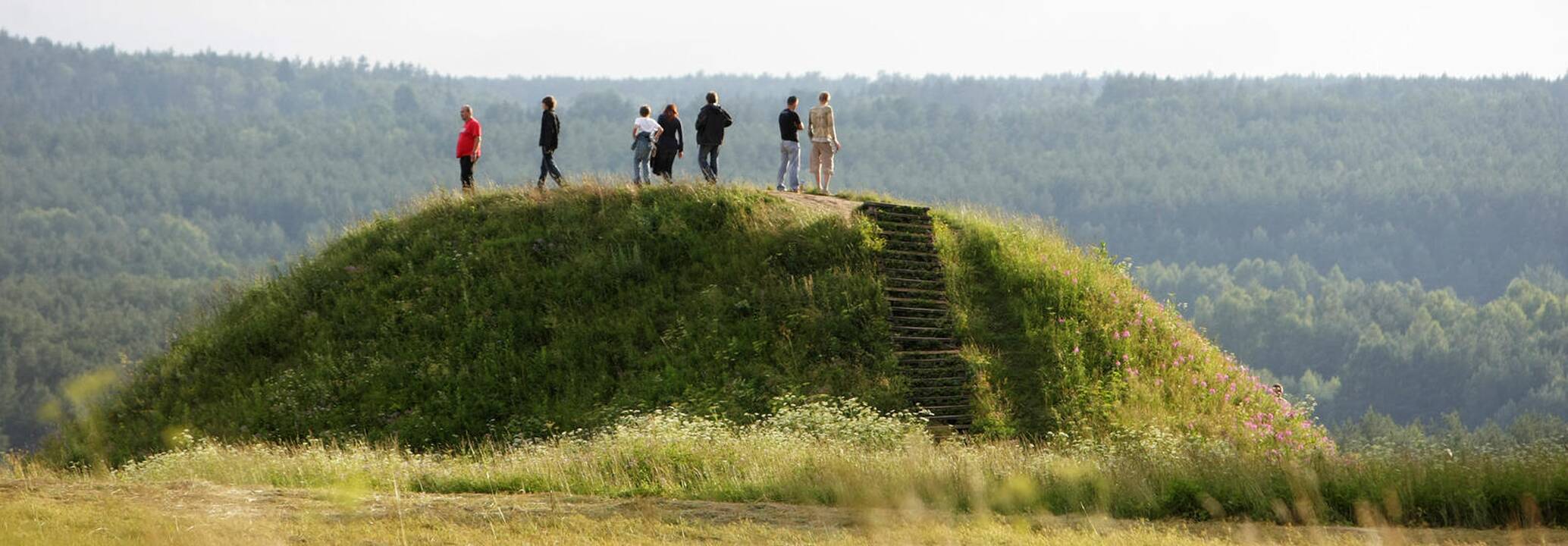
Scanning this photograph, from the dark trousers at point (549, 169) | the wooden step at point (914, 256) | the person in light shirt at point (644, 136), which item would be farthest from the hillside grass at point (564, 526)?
the person in light shirt at point (644, 136)

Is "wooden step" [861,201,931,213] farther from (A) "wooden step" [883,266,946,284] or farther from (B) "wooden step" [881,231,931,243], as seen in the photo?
(A) "wooden step" [883,266,946,284]

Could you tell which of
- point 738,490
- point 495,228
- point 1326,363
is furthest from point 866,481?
point 1326,363

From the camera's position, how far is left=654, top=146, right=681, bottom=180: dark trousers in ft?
99.6

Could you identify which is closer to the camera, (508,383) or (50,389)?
(508,383)

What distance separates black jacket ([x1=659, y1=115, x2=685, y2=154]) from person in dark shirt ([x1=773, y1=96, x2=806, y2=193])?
1.93 metres

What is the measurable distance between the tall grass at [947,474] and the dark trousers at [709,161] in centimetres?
924

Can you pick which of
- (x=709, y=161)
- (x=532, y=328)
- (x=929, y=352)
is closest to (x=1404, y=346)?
(x=709, y=161)

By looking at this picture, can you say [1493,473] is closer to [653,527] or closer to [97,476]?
[653,527]

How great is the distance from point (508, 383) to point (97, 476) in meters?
7.43

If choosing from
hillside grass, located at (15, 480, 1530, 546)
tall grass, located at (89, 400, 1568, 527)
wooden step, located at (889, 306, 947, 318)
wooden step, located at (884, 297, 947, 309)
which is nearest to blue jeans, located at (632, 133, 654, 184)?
wooden step, located at (884, 297, 947, 309)

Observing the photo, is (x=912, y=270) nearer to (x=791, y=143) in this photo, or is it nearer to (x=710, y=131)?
(x=791, y=143)

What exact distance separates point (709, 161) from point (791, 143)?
6.53 feet

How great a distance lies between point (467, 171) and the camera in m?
31.1

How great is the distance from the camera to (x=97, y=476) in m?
19.7
